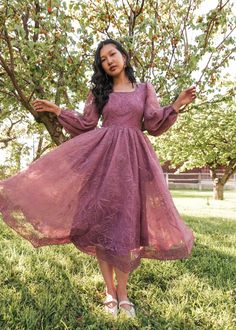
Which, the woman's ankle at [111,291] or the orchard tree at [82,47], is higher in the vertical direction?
the orchard tree at [82,47]

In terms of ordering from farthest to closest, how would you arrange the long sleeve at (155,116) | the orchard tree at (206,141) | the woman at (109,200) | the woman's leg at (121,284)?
the orchard tree at (206,141), the long sleeve at (155,116), the woman's leg at (121,284), the woman at (109,200)

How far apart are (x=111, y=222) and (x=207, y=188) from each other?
30416 millimetres

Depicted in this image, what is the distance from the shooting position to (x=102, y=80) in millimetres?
3406

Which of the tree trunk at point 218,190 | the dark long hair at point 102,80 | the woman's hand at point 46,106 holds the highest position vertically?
the dark long hair at point 102,80

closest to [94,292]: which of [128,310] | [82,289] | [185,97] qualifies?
[82,289]

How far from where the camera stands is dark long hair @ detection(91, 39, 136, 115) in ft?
10.9

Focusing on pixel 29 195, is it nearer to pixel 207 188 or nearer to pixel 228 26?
pixel 228 26

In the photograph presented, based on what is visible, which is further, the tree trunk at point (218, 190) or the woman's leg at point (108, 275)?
the tree trunk at point (218, 190)

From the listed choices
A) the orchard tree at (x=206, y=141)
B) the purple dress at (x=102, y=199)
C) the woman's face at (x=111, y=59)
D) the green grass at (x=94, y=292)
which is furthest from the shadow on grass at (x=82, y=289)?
the orchard tree at (x=206, y=141)

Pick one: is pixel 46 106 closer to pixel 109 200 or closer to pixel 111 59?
pixel 111 59

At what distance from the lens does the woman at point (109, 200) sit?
9.30 ft

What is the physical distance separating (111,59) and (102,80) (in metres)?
0.21

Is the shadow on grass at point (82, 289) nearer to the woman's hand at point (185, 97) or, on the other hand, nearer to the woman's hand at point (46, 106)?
the woman's hand at point (46, 106)

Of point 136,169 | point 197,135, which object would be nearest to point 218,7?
point 136,169
